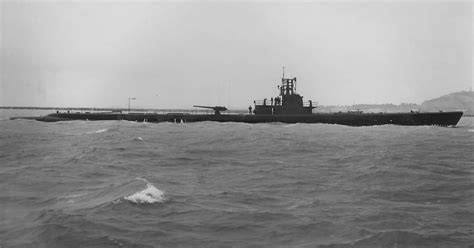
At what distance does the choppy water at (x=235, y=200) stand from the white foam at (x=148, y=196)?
11cm

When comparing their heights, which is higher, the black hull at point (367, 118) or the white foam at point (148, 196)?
the black hull at point (367, 118)

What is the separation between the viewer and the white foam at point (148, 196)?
17516 millimetres

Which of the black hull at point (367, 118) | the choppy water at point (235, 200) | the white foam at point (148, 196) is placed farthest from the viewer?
the black hull at point (367, 118)

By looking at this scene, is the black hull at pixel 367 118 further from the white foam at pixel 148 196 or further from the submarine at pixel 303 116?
the white foam at pixel 148 196

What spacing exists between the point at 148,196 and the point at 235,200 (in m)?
3.82

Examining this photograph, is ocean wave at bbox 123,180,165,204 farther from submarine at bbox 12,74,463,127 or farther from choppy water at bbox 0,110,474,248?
submarine at bbox 12,74,463,127

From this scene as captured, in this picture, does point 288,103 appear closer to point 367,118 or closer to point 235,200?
point 367,118

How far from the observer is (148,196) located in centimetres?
1808

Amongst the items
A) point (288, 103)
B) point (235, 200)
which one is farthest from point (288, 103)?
point (235, 200)

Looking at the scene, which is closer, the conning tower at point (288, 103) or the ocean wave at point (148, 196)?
the ocean wave at point (148, 196)

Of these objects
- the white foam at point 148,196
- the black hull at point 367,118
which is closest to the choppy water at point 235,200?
the white foam at point 148,196

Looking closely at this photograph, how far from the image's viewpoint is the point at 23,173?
966 inches

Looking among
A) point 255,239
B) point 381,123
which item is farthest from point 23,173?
point 381,123

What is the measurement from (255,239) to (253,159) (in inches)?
714
